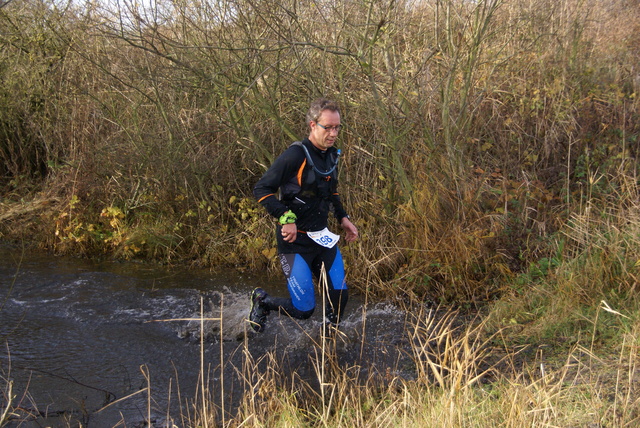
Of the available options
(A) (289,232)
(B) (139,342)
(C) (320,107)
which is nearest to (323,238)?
(A) (289,232)

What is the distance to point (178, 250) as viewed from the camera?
862 cm

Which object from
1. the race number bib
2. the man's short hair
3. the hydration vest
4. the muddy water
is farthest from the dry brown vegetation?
the race number bib

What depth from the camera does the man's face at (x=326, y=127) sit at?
4473mm

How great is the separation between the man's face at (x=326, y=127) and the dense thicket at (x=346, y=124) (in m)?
1.37

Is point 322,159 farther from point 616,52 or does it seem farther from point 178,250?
point 616,52

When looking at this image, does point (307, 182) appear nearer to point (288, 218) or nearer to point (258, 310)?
point (288, 218)

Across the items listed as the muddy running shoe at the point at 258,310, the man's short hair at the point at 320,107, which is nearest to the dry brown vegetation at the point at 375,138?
the man's short hair at the point at 320,107

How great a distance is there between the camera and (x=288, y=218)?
447 centimetres

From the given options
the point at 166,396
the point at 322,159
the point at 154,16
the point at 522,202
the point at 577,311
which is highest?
the point at 154,16

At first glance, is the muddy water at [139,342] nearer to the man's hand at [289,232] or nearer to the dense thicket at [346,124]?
the man's hand at [289,232]

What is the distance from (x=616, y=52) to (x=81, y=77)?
8.55 metres

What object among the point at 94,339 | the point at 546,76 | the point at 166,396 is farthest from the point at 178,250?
the point at 546,76

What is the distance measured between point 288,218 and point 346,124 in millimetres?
2756

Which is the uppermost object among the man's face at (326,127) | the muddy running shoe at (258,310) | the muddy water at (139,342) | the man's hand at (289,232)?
the man's face at (326,127)
